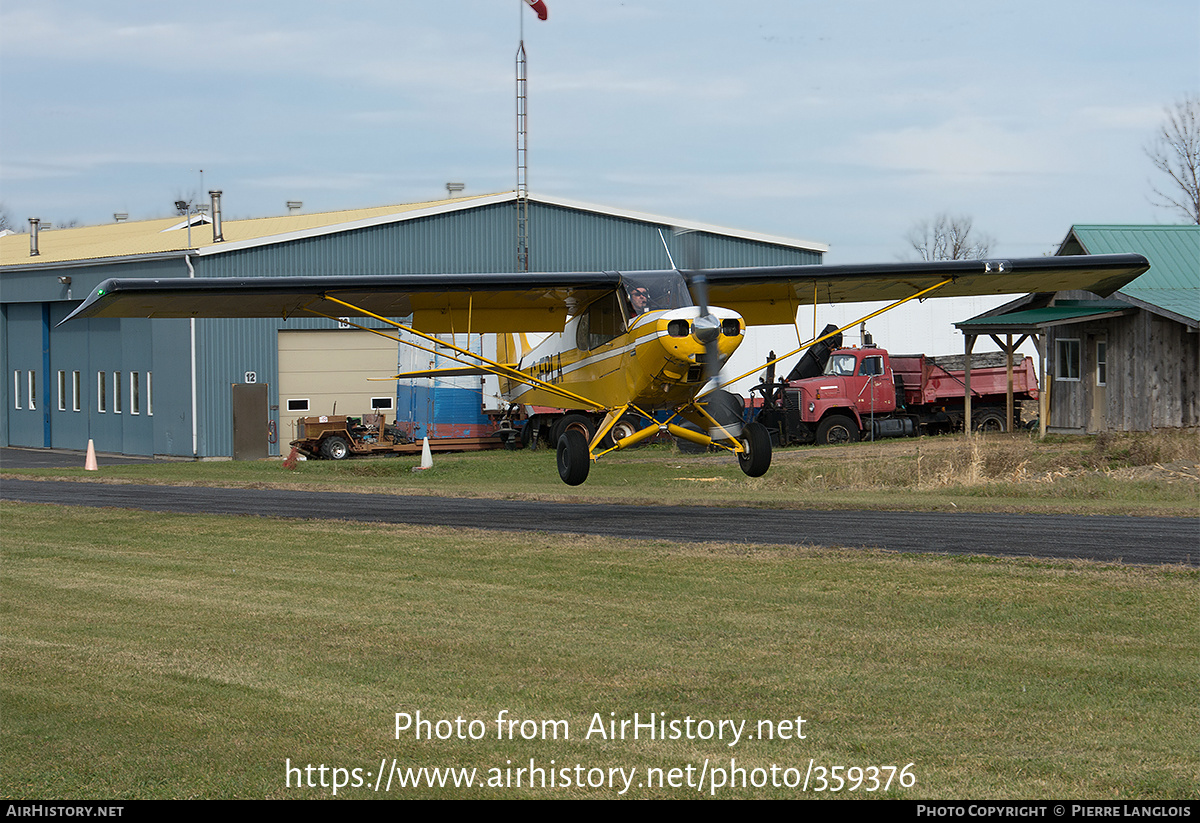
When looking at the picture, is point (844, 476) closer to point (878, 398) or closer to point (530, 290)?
point (530, 290)

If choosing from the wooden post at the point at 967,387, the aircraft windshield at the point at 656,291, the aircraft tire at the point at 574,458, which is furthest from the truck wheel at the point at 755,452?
the wooden post at the point at 967,387

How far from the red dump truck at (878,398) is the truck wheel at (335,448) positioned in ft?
43.7

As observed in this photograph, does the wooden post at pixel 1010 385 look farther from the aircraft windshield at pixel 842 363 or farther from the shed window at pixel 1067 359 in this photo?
the aircraft windshield at pixel 842 363

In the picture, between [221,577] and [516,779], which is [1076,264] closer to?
[221,577]

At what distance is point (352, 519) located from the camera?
19.0 m

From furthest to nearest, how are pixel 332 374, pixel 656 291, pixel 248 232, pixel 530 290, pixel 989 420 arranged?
pixel 248 232 → pixel 332 374 → pixel 989 420 → pixel 530 290 → pixel 656 291

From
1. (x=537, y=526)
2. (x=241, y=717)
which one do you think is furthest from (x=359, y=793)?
(x=537, y=526)

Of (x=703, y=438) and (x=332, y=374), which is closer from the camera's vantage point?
(x=703, y=438)

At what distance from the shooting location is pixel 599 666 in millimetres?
8320

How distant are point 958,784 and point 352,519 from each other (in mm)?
14308

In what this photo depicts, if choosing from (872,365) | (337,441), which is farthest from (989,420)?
(337,441)

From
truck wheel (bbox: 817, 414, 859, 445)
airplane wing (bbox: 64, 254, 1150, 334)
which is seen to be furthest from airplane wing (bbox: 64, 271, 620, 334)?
truck wheel (bbox: 817, 414, 859, 445)

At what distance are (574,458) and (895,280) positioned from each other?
6470mm

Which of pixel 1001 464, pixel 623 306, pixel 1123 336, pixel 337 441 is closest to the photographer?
pixel 623 306
